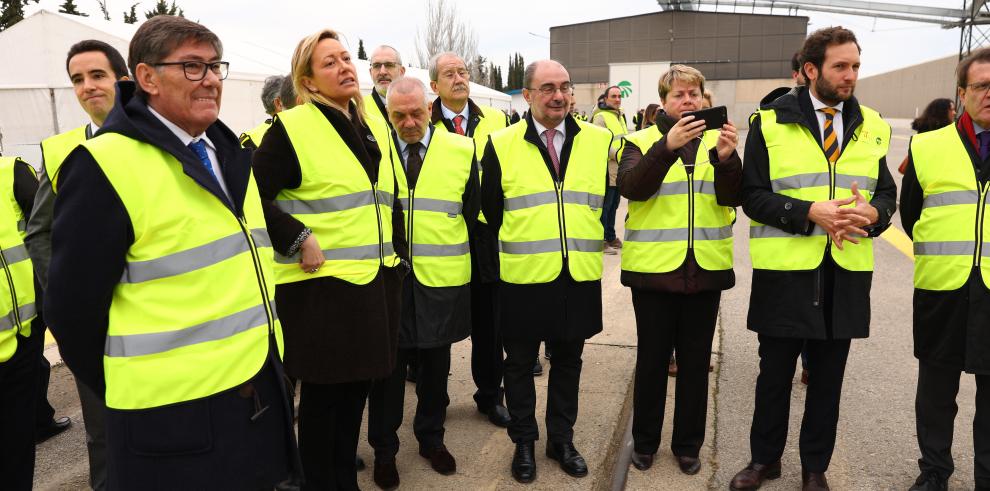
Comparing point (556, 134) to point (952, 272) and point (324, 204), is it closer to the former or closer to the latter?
point (324, 204)

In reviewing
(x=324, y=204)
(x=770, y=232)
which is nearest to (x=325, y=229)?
(x=324, y=204)

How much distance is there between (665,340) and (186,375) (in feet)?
8.21

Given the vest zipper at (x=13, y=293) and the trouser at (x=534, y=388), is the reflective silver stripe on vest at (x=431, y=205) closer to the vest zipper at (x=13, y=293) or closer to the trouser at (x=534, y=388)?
the trouser at (x=534, y=388)

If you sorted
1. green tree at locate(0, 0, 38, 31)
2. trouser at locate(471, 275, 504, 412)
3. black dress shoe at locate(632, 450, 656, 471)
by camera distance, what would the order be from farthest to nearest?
1. green tree at locate(0, 0, 38, 31)
2. trouser at locate(471, 275, 504, 412)
3. black dress shoe at locate(632, 450, 656, 471)

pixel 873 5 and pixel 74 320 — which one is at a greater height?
pixel 873 5

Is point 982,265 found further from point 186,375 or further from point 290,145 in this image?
point 186,375

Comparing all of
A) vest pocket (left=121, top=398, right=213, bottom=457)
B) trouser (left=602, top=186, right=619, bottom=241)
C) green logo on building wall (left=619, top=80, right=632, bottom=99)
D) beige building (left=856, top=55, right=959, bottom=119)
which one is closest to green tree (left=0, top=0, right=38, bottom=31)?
green logo on building wall (left=619, top=80, right=632, bottom=99)

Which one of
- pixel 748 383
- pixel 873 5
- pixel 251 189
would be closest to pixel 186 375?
pixel 251 189

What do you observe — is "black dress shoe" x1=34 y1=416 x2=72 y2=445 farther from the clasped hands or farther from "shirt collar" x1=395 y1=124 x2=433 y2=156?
the clasped hands

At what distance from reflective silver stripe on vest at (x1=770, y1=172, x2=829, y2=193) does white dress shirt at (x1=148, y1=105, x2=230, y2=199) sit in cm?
254

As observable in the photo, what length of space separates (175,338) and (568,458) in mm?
2374

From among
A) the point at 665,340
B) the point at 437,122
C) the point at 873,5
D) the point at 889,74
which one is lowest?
the point at 665,340

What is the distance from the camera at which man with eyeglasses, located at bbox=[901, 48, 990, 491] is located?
307cm

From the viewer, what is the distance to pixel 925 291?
10.7 feet
